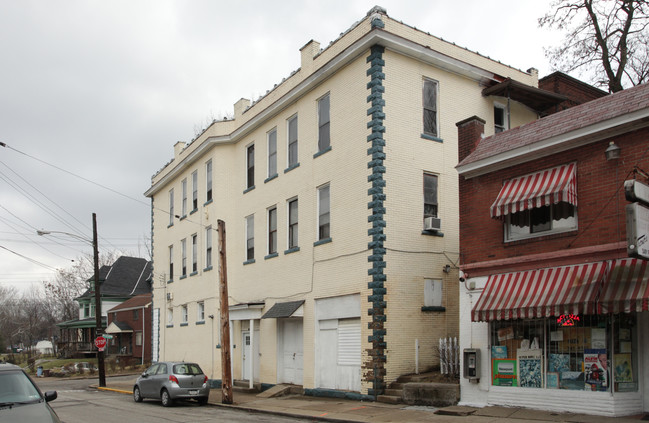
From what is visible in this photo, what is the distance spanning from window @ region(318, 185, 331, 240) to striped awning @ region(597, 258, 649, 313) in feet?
34.8

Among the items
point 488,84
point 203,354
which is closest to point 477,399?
point 488,84

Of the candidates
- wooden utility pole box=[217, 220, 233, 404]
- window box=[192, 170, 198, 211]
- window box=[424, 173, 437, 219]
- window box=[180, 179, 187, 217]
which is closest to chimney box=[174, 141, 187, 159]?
window box=[180, 179, 187, 217]

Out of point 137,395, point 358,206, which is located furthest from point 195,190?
point 358,206

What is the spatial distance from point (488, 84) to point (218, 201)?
12.9 metres

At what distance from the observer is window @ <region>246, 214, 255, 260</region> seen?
26742 mm

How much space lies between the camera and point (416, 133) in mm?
20516

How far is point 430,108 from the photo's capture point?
69.7 feet

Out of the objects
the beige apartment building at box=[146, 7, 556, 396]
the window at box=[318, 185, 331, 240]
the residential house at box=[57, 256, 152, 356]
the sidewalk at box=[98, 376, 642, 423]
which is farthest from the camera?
the residential house at box=[57, 256, 152, 356]

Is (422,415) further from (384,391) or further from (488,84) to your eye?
(488,84)

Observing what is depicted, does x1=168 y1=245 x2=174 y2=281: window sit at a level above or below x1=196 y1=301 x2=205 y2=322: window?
above

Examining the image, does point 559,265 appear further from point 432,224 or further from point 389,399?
point 389,399

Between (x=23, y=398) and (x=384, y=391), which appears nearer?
(x=23, y=398)

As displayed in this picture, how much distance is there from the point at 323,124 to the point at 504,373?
1091 cm

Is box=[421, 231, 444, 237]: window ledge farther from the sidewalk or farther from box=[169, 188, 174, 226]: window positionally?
box=[169, 188, 174, 226]: window
